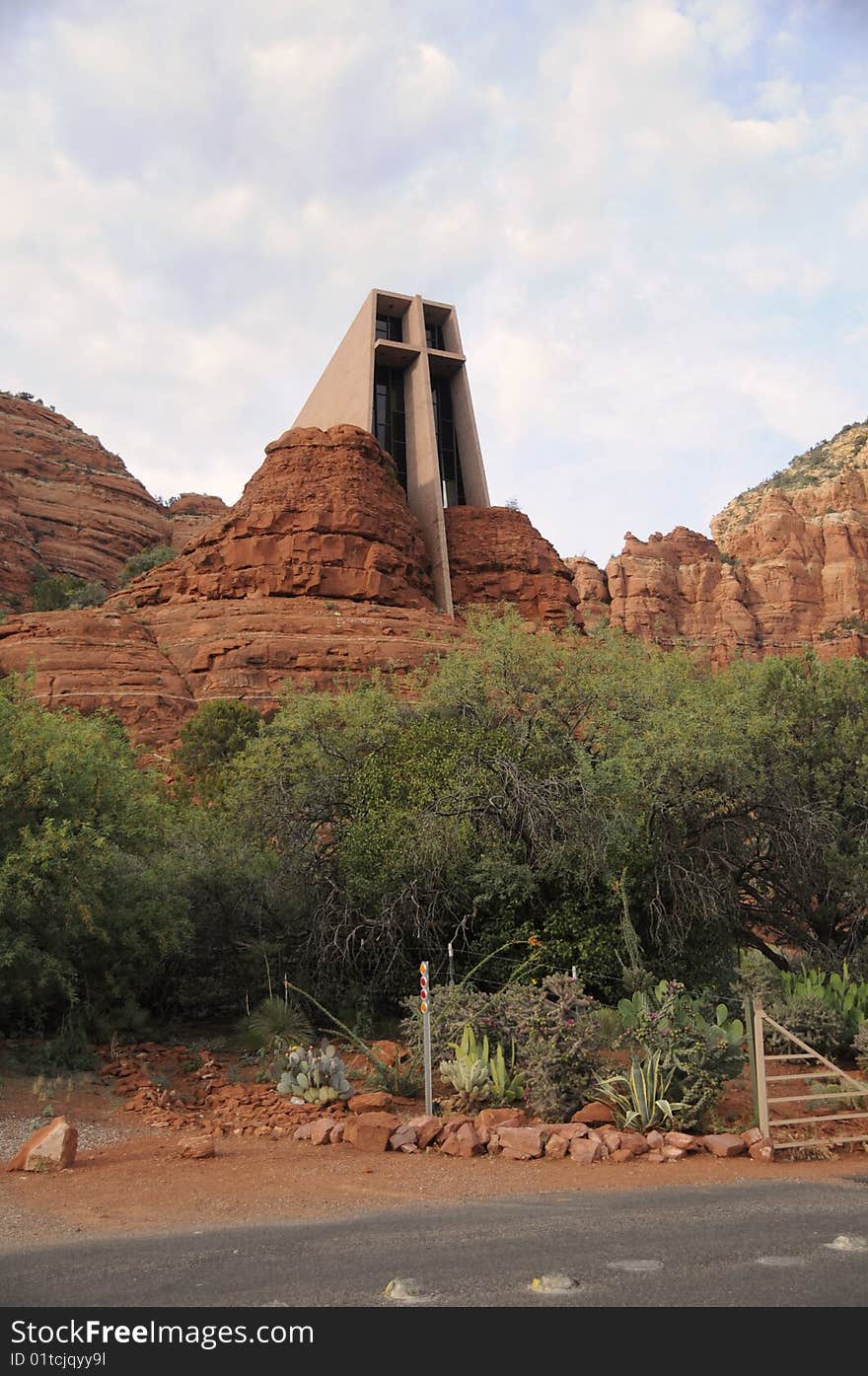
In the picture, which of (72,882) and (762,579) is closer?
(72,882)

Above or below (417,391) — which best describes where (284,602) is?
below

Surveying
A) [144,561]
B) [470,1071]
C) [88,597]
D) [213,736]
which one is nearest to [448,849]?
[470,1071]

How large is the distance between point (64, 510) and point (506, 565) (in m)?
45.8

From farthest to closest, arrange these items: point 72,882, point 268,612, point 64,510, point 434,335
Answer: point 64,510 < point 434,335 < point 268,612 < point 72,882

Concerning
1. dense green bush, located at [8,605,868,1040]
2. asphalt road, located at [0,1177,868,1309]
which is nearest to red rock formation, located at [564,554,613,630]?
dense green bush, located at [8,605,868,1040]

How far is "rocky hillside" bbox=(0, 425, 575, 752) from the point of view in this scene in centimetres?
3969

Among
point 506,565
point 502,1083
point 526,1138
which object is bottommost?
point 526,1138

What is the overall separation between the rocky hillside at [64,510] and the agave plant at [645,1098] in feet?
214

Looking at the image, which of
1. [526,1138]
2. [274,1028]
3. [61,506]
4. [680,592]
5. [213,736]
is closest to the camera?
[526,1138]

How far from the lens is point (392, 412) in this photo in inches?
2413

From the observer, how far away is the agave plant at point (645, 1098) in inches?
363

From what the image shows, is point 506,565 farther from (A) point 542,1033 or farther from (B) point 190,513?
(B) point 190,513
